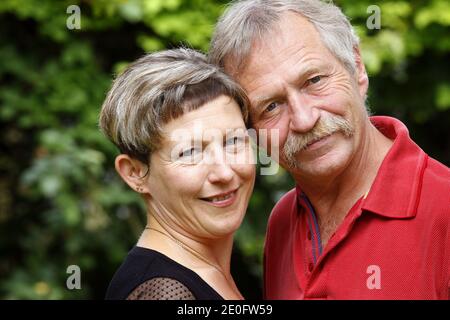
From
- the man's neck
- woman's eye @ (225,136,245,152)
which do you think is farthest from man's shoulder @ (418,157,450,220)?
woman's eye @ (225,136,245,152)

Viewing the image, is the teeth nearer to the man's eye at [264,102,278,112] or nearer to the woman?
the woman

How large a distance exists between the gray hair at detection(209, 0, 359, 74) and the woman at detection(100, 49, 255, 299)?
109mm

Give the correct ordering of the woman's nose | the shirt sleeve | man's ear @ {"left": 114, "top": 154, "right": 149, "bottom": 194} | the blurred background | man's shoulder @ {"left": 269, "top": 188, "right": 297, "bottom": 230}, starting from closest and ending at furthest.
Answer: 1. the shirt sleeve
2. the woman's nose
3. man's ear @ {"left": 114, "top": 154, "right": 149, "bottom": 194}
4. man's shoulder @ {"left": 269, "top": 188, "right": 297, "bottom": 230}
5. the blurred background

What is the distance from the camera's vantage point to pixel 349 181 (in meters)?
2.49

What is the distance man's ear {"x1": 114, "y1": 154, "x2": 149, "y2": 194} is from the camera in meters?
2.35

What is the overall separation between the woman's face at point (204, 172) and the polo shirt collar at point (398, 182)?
15.3 inches

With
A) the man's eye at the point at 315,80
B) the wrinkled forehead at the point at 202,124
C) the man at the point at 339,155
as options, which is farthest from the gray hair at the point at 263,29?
the wrinkled forehead at the point at 202,124

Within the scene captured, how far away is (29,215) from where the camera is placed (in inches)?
185

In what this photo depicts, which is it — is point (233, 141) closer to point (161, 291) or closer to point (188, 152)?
point (188, 152)

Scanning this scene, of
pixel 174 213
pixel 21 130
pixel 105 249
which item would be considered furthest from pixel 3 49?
pixel 174 213

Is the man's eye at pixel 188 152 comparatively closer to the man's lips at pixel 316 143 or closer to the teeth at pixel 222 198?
the teeth at pixel 222 198

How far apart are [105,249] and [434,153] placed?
2109 mm

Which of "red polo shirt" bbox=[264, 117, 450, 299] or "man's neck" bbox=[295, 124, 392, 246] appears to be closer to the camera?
"red polo shirt" bbox=[264, 117, 450, 299]
